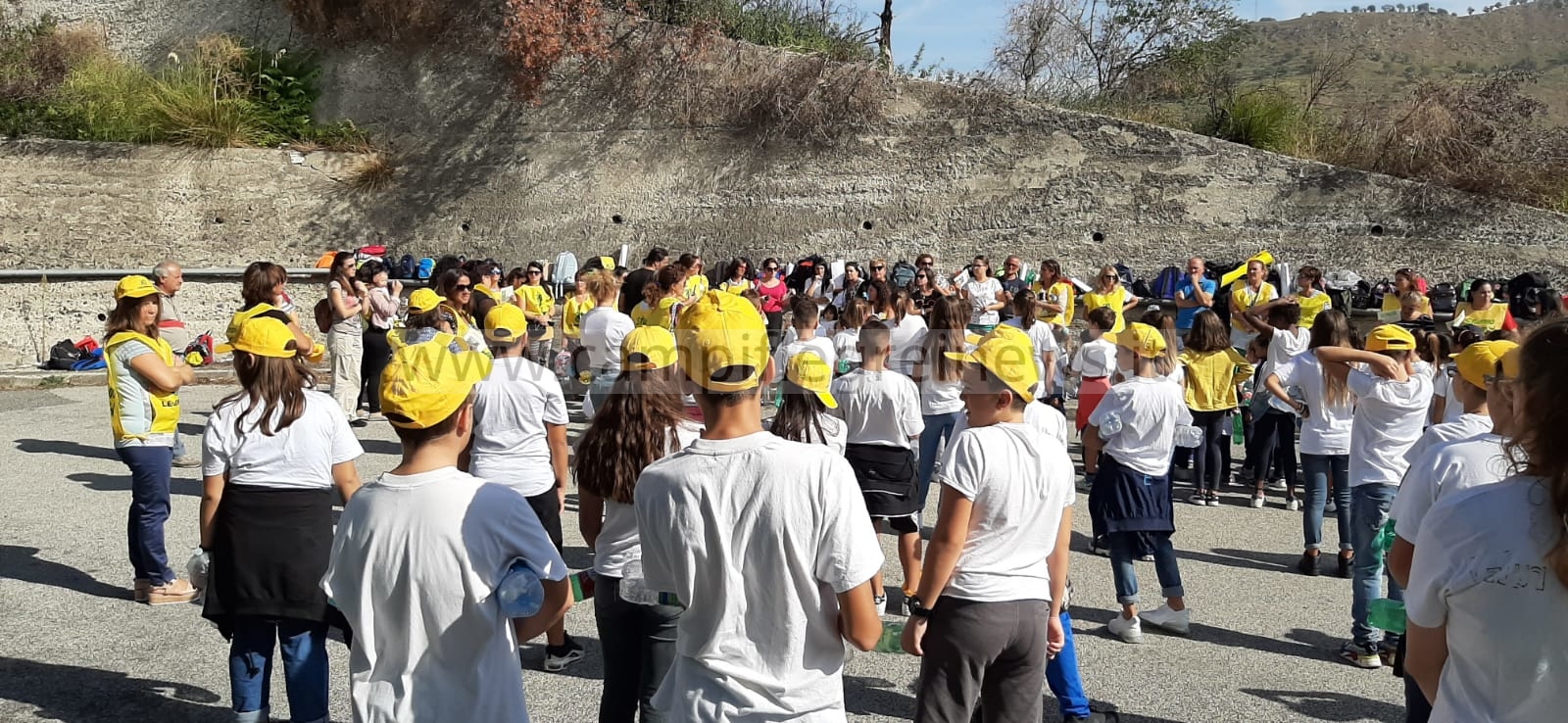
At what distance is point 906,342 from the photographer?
9.25 metres

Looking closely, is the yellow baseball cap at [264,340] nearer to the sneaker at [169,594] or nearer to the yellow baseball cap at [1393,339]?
the sneaker at [169,594]

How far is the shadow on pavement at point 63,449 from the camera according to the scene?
32.4ft

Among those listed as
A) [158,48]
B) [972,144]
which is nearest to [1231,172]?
[972,144]

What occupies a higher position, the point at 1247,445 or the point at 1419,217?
the point at 1419,217

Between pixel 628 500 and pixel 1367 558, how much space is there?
3.66 m

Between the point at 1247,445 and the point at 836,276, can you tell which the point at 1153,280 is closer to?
the point at 836,276

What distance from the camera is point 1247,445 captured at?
362 inches

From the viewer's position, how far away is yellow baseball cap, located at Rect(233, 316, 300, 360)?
4.12 metres

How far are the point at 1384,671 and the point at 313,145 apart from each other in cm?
1930

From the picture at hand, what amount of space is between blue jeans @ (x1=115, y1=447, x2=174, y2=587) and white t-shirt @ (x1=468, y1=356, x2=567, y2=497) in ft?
6.46

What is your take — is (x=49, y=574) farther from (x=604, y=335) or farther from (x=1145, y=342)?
(x=1145, y=342)

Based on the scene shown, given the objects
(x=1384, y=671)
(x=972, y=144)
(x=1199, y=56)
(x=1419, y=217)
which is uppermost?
(x=1199, y=56)

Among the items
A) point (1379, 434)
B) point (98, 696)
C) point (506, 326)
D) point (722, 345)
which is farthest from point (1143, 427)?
point (98, 696)

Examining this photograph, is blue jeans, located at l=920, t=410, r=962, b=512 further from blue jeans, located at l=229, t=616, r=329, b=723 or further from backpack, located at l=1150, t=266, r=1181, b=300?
backpack, located at l=1150, t=266, r=1181, b=300
